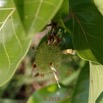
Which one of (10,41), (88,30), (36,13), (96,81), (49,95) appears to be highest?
(36,13)

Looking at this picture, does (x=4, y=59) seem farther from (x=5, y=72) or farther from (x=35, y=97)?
(x=35, y=97)

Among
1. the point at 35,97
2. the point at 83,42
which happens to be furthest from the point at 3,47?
the point at 35,97

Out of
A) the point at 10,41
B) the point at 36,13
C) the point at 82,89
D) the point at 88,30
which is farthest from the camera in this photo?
the point at 82,89

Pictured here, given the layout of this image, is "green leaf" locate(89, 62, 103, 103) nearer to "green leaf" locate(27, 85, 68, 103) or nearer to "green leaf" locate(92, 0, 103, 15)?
"green leaf" locate(92, 0, 103, 15)

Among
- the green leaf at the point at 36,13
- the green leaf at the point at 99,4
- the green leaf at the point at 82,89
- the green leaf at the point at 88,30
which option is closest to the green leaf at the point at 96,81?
the green leaf at the point at 88,30

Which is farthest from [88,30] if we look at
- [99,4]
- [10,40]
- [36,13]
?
[36,13]

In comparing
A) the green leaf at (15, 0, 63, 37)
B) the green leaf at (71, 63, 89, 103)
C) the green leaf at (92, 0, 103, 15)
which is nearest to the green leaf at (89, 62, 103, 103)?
the green leaf at (92, 0, 103, 15)

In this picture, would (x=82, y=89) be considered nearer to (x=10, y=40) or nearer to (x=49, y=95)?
(x=49, y=95)
